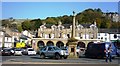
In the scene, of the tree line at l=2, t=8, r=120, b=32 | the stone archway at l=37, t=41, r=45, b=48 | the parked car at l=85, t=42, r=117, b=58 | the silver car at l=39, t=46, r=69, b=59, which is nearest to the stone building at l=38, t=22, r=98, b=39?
the stone archway at l=37, t=41, r=45, b=48

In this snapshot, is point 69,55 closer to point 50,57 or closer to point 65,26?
point 50,57

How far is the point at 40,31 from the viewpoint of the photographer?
111 m

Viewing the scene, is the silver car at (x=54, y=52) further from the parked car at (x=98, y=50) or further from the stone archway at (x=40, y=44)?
the stone archway at (x=40, y=44)

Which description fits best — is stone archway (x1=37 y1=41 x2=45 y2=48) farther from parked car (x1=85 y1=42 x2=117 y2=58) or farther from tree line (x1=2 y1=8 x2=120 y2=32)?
parked car (x1=85 y1=42 x2=117 y2=58)

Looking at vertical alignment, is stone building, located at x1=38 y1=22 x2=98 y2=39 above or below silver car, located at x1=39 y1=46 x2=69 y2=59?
above

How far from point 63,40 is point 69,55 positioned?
A: 60.1 meters

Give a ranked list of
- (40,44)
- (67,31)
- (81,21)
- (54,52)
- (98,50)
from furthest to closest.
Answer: (81,21), (67,31), (40,44), (98,50), (54,52)

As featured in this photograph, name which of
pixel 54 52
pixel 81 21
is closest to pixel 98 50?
pixel 54 52

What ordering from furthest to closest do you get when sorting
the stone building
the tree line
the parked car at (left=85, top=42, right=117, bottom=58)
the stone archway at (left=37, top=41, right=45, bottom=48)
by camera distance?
the tree line → the stone building → the stone archway at (left=37, top=41, right=45, bottom=48) → the parked car at (left=85, top=42, right=117, bottom=58)

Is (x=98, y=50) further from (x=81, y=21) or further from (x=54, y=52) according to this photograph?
(x=81, y=21)

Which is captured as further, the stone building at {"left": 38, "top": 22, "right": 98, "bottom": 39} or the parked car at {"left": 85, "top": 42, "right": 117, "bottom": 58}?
the stone building at {"left": 38, "top": 22, "right": 98, "bottom": 39}

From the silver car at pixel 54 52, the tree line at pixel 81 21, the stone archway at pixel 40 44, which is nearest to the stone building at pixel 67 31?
the stone archway at pixel 40 44

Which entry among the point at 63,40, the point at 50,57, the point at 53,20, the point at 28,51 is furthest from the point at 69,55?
the point at 53,20

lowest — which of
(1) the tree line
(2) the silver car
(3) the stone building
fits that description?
(2) the silver car
